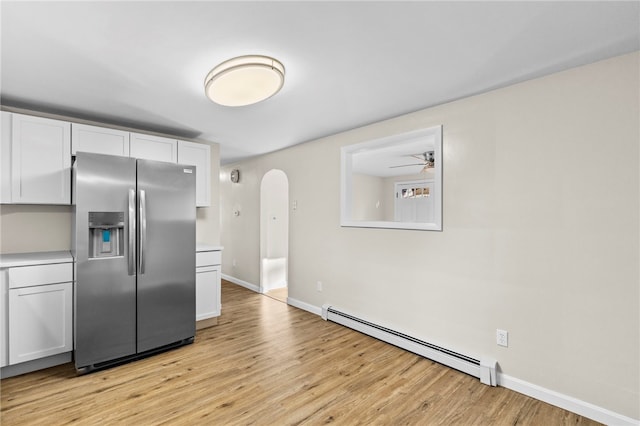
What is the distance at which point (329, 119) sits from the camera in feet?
10.6

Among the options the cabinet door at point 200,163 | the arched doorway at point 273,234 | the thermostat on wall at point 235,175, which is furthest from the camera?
the thermostat on wall at point 235,175

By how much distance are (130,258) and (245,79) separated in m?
1.89

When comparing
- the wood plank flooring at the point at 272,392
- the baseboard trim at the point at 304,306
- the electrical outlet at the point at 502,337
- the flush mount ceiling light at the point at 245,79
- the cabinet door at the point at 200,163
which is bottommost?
the wood plank flooring at the point at 272,392

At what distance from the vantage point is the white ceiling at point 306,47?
1.54m

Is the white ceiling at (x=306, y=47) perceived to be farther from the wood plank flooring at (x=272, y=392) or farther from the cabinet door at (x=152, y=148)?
the wood plank flooring at (x=272, y=392)

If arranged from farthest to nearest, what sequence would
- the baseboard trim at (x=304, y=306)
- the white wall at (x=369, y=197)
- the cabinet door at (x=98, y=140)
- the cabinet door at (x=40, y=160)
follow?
the white wall at (x=369, y=197), the baseboard trim at (x=304, y=306), the cabinet door at (x=98, y=140), the cabinet door at (x=40, y=160)

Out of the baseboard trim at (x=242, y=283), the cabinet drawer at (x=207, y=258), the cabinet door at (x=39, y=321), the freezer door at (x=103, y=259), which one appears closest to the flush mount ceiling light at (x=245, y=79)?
the freezer door at (x=103, y=259)

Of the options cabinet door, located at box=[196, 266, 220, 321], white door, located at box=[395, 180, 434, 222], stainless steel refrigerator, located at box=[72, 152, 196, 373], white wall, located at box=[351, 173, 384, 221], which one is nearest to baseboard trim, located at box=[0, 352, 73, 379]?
stainless steel refrigerator, located at box=[72, 152, 196, 373]

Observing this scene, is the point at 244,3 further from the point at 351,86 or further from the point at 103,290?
the point at 103,290

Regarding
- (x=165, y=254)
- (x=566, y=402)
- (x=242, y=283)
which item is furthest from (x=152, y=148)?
(x=566, y=402)

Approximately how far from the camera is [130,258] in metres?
2.71

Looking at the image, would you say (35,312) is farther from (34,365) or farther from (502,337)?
(502,337)

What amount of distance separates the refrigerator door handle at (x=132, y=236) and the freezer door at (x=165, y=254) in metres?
0.05

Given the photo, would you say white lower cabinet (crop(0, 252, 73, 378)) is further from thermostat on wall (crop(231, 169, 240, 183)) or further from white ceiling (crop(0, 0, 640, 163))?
thermostat on wall (crop(231, 169, 240, 183))
